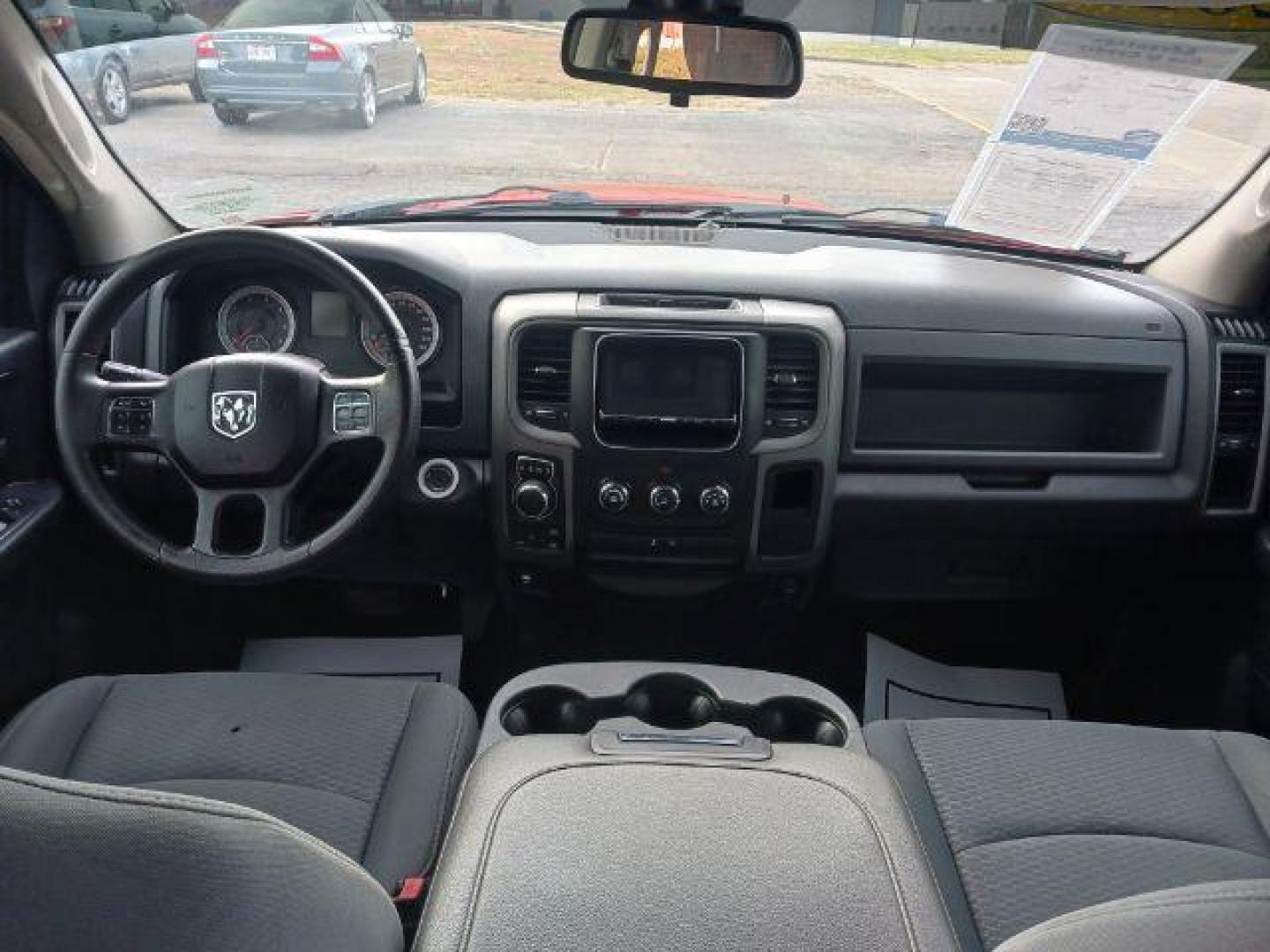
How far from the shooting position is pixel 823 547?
2.97 m

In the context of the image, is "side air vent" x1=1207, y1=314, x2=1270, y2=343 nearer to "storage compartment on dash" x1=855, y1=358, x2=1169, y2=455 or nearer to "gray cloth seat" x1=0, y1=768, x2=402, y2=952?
"storage compartment on dash" x1=855, y1=358, x2=1169, y2=455

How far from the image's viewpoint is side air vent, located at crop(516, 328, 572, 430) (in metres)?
2.75

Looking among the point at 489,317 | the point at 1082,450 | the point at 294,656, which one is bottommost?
the point at 294,656

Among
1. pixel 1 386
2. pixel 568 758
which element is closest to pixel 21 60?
pixel 1 386

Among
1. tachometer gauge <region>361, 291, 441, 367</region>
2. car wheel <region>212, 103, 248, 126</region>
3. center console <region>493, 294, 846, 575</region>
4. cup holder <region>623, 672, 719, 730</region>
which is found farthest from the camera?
car wheel <region>212, 103, 248, 126</region>

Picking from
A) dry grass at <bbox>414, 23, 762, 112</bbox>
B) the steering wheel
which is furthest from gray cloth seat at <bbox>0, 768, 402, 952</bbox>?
dry grass at <bbox>414, 23, 762, 112</bbox>

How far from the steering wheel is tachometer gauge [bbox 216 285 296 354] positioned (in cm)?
41

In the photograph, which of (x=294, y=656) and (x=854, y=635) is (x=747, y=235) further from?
(x=294, y=656)

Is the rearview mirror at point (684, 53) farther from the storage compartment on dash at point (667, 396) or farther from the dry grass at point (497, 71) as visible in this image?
the storage compartment on dash at point (667, 396)

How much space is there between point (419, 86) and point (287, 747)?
74.1 inches

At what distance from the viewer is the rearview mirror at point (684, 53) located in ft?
7.41

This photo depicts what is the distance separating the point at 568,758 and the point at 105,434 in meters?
1.20

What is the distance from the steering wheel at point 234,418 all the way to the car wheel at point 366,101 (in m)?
0.99

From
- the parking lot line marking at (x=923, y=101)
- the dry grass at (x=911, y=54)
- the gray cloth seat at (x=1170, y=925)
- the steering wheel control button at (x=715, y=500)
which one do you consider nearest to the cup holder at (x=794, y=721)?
the steering wheel control button at (x=715, y=500)
